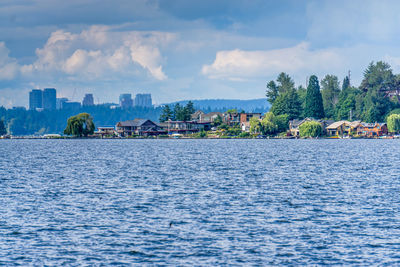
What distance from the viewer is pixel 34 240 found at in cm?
3325

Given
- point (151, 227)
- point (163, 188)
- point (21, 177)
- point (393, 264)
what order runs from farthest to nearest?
point (21, 177)
point (163, 188)
point (151, 227)
point (393, 264)

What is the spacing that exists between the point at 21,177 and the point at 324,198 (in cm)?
3924

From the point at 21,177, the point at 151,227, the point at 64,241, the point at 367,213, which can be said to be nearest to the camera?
the point at 64,241

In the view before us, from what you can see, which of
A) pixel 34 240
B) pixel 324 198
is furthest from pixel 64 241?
pixel 324 198

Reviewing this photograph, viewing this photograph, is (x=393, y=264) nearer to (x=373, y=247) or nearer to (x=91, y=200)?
(x=373, y=247)

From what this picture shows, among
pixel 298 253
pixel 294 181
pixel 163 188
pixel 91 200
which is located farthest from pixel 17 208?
pixel 294 181

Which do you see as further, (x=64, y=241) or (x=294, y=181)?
(x=294, y=181)

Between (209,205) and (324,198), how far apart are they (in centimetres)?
1066

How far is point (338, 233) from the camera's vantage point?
34.6m

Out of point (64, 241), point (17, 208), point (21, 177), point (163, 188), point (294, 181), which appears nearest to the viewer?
point (64, 241)

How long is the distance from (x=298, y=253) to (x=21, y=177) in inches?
1941

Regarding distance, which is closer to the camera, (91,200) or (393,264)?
(393,264)

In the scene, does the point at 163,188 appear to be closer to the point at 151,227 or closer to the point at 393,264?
the point at 151,227

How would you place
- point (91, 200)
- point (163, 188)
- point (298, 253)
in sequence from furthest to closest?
point (163, 188) → point (91, 200) → point (298, 253)
